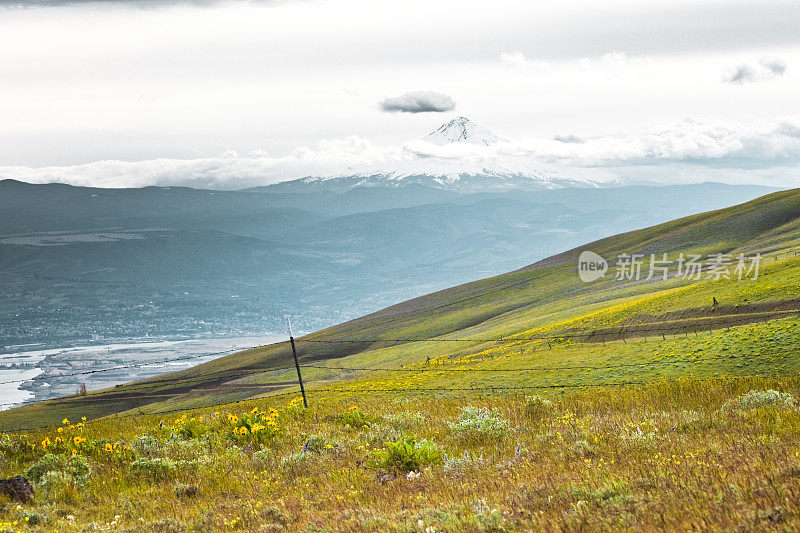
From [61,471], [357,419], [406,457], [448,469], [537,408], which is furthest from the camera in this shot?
[357,419]

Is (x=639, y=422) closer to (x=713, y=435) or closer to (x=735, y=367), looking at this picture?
(x=713, y=435)

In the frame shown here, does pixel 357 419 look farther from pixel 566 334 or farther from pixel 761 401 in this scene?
pixel 566 334

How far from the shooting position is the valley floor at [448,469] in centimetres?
666

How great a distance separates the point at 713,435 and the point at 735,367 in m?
18.6

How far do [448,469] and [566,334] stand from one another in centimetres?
4458

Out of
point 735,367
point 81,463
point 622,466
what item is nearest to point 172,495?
point 81,463

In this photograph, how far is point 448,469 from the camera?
10.0 m

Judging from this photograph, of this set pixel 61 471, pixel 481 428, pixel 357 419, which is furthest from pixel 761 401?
pixel 61 471

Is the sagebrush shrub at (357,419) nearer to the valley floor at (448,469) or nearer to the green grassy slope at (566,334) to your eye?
the valley floor at (448,469)

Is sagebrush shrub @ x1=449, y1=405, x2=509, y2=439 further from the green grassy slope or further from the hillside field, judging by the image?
the green grassy slope

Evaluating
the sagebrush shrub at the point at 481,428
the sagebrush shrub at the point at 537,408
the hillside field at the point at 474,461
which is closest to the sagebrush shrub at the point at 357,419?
the hillside field at the point at 474,461

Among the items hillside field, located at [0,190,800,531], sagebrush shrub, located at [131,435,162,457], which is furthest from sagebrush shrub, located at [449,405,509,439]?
sagebrush shrub, located at [131,435,162,457]

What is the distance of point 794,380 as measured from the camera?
1686 cm

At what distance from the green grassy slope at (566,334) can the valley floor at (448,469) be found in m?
15.2
